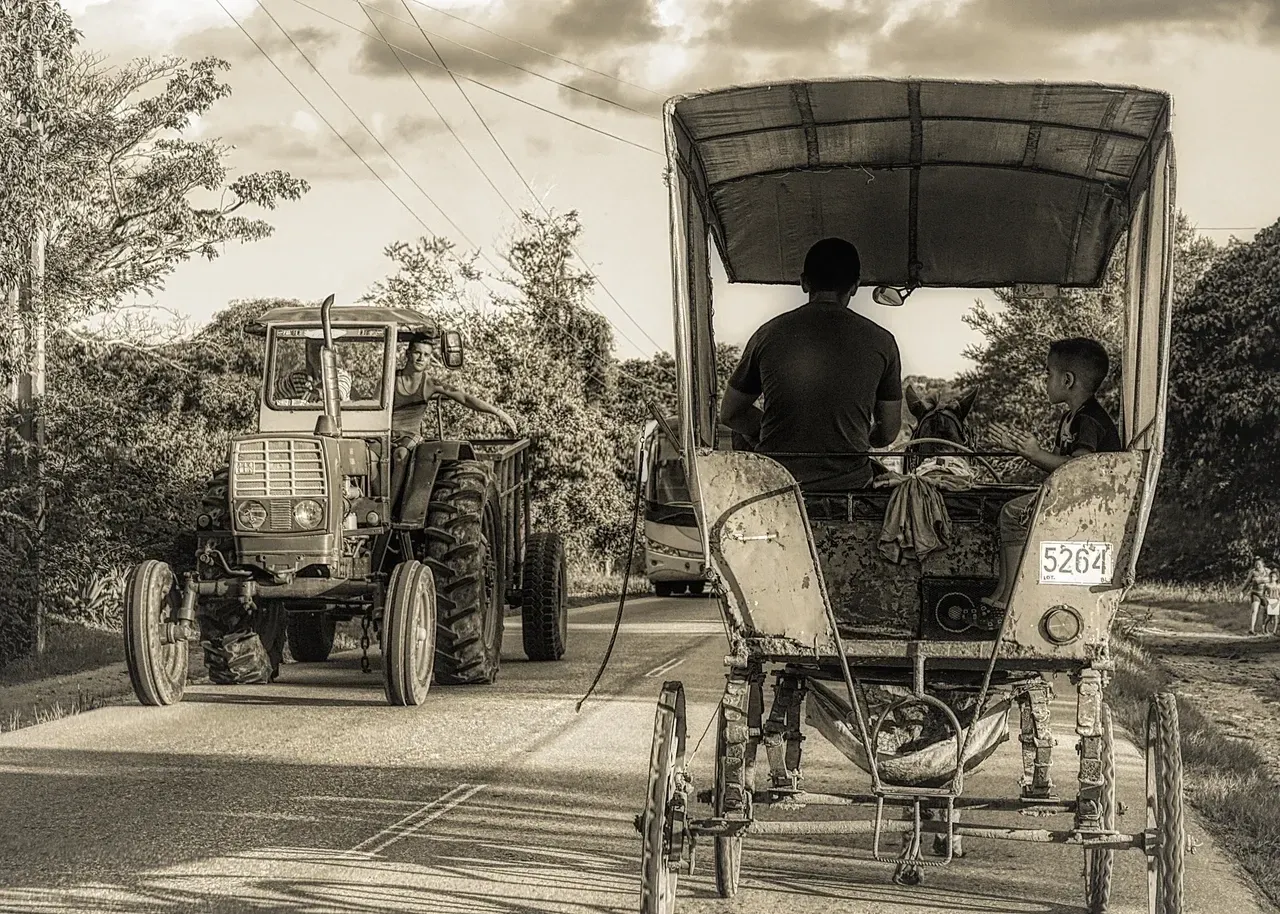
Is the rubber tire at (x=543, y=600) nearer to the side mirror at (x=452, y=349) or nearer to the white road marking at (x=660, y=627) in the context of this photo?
the side mirror at (x=452, y=349)

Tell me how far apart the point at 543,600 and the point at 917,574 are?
9566 mm

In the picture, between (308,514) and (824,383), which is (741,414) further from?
(308,514)

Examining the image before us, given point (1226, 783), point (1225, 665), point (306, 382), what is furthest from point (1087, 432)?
point (1225, 665)

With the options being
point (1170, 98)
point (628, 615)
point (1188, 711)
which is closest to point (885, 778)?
point (1170, 98)

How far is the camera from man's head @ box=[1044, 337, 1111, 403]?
6508 millimetres

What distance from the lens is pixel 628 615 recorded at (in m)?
23.8

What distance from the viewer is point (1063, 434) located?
6.50 m

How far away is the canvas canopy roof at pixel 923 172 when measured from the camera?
6570 millimetres

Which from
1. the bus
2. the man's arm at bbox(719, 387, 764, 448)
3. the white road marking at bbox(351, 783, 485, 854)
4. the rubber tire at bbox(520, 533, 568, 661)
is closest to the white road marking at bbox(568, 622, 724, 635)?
the rubber tire at bbox(520, 533, 568, 661)

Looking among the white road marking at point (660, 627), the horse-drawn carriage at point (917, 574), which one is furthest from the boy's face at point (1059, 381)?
the white road marking at point (660, 627)

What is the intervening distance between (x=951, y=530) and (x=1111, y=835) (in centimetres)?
162

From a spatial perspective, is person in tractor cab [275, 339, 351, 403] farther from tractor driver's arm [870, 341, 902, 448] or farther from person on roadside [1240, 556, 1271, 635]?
person on roadside [1240, 556, 1271, 635]

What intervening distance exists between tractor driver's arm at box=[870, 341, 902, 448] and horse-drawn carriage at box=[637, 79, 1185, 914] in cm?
28

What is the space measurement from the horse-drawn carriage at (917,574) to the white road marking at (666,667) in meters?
7.23
